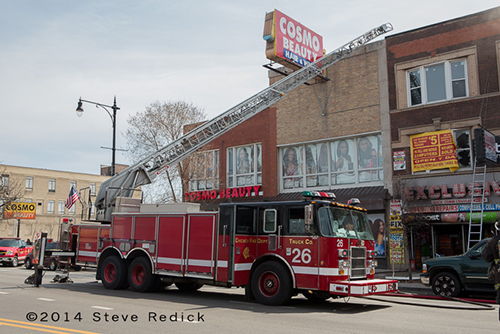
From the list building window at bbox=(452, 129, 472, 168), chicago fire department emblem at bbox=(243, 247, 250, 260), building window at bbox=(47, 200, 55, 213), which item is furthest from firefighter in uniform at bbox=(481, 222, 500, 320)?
building window at bbox=(47, 200, 55, 213)

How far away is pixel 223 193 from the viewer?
89.0 ft

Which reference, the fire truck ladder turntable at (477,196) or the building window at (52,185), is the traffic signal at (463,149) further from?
the building window at (52,185)

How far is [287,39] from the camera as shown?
77.8 feet

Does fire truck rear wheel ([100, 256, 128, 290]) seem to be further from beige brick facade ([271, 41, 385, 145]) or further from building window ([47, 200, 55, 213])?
building window ([47, 200, 55, 213])

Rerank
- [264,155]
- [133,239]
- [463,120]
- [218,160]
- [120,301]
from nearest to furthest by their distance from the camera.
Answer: [120,301], [133,239], [463,120], [264,155], [218,160]

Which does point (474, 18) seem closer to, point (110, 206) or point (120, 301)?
point (110, 206)

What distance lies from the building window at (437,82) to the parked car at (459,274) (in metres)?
9.70

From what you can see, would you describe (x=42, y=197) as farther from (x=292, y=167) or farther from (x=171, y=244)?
(x=171, y=244)

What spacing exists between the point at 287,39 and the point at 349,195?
8.37 meters

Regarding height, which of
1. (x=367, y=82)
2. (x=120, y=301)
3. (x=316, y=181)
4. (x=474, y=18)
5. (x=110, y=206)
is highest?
(x=474, y=18)

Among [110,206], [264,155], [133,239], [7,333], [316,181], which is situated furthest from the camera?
[264,155]

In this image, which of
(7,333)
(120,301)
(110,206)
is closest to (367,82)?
(110,206)

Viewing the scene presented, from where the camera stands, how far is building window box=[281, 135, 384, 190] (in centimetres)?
2269

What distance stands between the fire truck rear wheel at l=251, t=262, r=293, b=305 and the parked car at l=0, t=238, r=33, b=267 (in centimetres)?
2258
